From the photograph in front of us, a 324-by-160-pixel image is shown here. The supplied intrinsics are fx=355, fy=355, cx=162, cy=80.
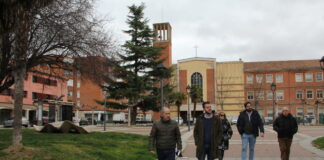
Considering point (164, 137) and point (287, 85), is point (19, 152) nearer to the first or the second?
point (164, 137)

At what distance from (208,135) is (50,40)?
8.90m

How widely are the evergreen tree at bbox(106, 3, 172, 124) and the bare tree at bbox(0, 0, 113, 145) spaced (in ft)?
98.0

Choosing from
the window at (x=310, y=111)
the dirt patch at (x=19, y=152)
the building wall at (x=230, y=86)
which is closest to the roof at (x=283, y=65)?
the building wall at (x=230, y=86)

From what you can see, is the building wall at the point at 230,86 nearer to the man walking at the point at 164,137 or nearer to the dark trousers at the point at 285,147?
the dark trousers at the point at 285,147

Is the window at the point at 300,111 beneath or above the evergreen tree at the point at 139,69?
beneath

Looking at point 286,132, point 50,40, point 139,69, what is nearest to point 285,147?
point 286,132

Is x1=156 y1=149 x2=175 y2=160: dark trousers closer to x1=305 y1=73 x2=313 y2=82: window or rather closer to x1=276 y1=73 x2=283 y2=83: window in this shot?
x1=276 y1=73 x2=283 y2=83: window

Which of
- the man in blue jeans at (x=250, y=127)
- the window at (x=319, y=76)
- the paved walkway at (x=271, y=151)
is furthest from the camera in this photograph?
the window at (x=319, y=76)

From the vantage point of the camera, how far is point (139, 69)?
4991cm

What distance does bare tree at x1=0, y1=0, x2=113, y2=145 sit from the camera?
10562mm

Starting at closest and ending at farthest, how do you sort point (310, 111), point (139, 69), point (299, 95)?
point (139, 69), point (310, 111), point (299, 95)

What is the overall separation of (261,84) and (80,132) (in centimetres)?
5754

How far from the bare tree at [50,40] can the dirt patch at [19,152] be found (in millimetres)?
463

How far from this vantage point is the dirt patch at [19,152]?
918cm
